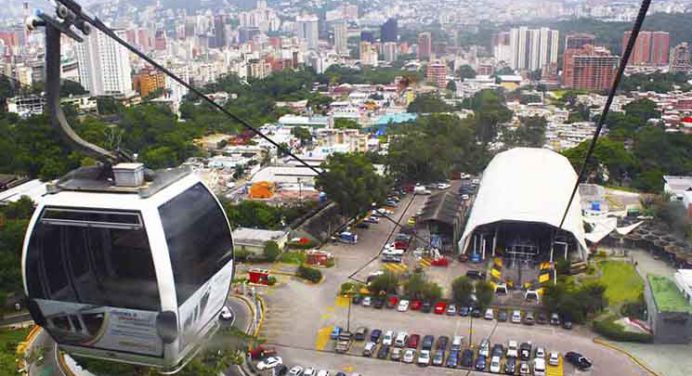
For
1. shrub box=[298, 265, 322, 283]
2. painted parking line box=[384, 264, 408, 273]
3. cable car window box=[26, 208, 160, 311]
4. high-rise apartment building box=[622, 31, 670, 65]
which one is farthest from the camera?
high-rise apartment building box=[622, 31, 670, 65]

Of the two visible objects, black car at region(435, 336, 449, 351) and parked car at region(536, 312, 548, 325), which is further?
parked car at region(536, 312, 548, 325)

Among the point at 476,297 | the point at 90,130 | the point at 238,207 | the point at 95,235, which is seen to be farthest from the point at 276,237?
the point at 95,235

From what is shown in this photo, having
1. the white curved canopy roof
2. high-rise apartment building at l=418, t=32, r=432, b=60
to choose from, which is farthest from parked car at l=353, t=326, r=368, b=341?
high-rise apartment building at l=418, t=32, r=432, b=60

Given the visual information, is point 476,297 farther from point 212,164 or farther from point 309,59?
point 309,59

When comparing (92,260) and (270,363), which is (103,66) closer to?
(270,363)

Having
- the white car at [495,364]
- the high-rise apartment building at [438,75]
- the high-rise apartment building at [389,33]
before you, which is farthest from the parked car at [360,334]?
the high-rise apartment building at [389,33]

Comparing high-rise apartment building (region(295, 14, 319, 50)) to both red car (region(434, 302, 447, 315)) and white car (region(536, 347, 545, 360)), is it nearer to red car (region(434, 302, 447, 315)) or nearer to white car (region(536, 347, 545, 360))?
red car (region(434, 302, 447, 315))

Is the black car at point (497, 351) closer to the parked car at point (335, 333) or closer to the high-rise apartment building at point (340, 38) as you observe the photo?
the parked car at point (335, 333)
